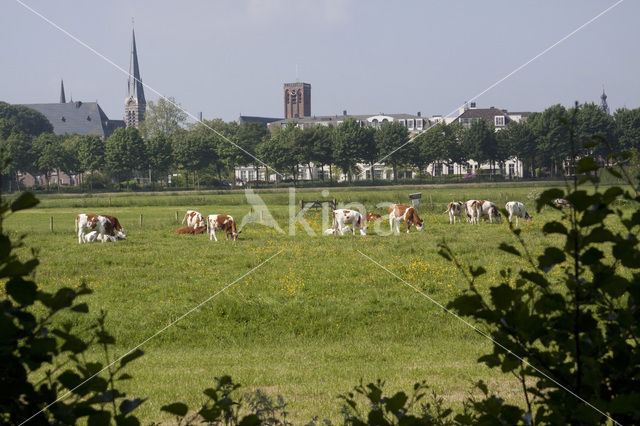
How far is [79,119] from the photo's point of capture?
9231 cm

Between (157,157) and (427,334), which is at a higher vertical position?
(157,157)

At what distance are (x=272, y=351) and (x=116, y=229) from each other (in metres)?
18.7

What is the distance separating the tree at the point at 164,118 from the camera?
281ft

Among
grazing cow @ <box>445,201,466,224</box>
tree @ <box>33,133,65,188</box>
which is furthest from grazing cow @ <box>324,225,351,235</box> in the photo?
tree @ <box>33,133,65,188</box>

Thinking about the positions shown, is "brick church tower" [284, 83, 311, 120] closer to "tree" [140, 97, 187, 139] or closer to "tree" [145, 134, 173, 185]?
"tree" [140, 97, 187, 139]

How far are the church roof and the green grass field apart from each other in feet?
172

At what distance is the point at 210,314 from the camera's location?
11773mm

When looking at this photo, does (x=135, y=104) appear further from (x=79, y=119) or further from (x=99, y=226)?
(x=99, y=226)

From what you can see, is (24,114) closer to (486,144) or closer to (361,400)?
(486,144)

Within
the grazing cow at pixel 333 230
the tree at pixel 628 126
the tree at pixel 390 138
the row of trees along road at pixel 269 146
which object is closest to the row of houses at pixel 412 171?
the row of trees along road at pixel 269 146

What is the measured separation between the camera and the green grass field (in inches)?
301

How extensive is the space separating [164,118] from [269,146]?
32.2m

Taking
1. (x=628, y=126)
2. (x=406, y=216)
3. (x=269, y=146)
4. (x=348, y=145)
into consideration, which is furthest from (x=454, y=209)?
(x=348, y=145)

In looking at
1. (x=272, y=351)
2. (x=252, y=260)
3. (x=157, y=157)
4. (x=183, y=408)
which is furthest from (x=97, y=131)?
(x=183, y=408)
